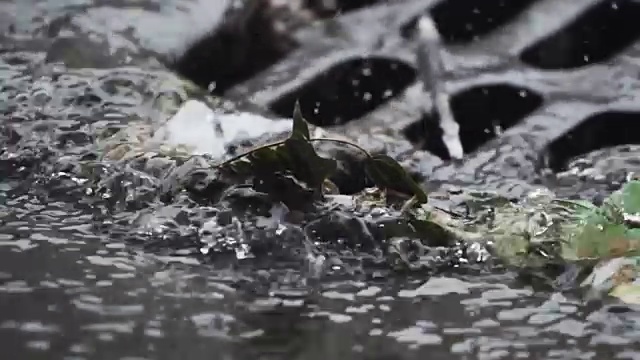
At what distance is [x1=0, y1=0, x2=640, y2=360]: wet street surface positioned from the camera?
63 centimetres

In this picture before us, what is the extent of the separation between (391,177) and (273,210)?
131 millimetres

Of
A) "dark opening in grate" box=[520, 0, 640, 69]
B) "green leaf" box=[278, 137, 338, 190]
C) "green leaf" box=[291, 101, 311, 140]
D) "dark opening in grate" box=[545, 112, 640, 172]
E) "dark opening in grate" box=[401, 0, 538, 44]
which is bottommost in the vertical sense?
"green leaf" box=[278, 137, 338, 190]

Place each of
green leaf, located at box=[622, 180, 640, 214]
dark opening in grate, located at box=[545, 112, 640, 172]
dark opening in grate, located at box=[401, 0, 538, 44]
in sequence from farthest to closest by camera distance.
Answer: dark opening in grate, located at box=[401, 0, 538, 44]
dark opening in grate, located at box=[545, 112, 640, 172]
green leaf, located at box=[622, 180, 640, 214]

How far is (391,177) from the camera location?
947mm

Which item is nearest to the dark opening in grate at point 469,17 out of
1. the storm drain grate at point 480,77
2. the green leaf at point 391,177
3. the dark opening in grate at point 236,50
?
the storm drain grate at point 480,77

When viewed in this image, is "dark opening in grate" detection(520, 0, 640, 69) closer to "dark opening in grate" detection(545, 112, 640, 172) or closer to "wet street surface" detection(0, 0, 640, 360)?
"wet street surface" detection(0, 0, 640, 360)

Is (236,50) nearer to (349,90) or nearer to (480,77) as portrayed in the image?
(349,90)

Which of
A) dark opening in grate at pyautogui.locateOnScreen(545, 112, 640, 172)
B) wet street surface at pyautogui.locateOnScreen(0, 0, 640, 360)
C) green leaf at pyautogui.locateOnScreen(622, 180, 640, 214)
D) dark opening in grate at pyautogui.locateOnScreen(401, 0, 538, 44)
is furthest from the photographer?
dark opening in grate at pyautogui.locateOnScreen(401, 0, 538, 44)

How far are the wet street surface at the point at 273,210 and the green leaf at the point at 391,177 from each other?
0.12m

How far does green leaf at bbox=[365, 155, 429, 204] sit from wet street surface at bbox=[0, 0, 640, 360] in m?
0.12

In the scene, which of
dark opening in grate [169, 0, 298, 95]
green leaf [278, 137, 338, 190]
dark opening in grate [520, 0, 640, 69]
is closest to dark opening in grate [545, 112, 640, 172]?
dark opening in grate [520, 0, 640, 69]

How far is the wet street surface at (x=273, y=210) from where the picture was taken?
0.63 meters

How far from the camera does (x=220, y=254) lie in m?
0.80

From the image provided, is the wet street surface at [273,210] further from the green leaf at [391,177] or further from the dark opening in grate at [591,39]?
the green leaf at [391,177]
